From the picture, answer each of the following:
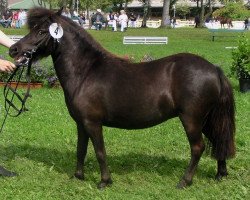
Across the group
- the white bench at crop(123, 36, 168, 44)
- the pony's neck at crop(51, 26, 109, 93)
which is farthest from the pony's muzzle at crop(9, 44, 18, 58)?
the white bench at crop(123, 36, 168, 44)

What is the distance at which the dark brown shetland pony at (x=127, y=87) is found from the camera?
5.43 m

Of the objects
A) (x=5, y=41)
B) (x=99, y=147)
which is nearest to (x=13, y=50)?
(x=5, y=41)

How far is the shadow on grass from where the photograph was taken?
6449 millimetres

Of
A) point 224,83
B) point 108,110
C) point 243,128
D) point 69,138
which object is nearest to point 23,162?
point 69,138

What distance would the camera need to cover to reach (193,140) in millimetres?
5555

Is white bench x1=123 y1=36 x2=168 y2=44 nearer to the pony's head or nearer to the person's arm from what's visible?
the person's arm

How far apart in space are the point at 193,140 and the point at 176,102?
0.50 m

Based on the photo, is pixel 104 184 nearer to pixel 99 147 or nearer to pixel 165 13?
pixel 99 147

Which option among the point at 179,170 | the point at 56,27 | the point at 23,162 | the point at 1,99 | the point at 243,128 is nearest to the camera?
the point at 56,27

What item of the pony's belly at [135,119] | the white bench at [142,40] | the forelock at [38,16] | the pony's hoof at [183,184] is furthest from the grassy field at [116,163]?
the white bench at [142,40]

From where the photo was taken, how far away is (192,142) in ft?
18.3

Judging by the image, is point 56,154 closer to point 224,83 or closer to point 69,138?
point 69,138

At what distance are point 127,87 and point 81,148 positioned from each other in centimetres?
110

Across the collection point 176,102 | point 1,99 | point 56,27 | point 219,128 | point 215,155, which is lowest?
point 1,99
